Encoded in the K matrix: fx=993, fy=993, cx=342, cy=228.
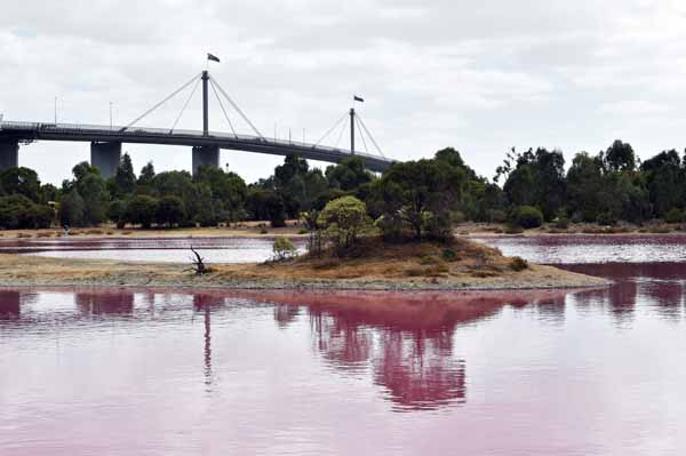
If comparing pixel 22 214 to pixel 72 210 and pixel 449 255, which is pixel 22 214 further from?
pixel 449 255

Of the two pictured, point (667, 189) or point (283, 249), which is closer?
point (283, 249)

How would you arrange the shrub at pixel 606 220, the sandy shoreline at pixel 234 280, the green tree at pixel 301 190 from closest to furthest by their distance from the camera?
the sandy shoreline at pixel 234 280
the shrub at pixel 606 220
the green tree at pixel 301 190

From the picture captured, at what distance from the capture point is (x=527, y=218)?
15650 centimetres

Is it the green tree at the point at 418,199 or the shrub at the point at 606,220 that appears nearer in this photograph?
the green tree at the point at 418,199

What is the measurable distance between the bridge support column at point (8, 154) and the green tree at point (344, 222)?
146 m

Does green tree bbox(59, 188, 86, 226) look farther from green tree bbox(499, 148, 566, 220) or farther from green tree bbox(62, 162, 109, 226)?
green tree bbox(499, 148, 566, 220)

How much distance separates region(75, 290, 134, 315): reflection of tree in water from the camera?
4916cm

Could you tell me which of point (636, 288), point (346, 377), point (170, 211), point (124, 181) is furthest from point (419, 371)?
point (124, 181)

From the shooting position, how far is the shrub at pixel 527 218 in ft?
513

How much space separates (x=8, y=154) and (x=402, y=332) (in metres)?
172

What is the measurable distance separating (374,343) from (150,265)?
35.7 meters

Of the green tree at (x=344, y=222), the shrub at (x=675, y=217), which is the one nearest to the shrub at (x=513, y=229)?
the shrub at (x=675, y=217)

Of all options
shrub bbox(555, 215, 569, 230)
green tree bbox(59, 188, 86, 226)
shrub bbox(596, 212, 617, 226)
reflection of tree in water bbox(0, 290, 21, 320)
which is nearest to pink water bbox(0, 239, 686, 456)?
reflection of tree in water bbox(0, 290, 21, 320)

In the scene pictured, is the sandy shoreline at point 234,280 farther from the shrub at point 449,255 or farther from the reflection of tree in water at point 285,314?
the reflection of tree in water at point 285,314
